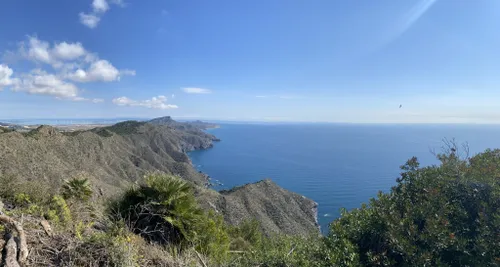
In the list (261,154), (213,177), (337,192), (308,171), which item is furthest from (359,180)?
(261,154)

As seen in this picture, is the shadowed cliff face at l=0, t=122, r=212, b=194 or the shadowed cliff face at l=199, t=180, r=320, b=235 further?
the shadowed cliff face at l=199, t=180, r=320, b=235

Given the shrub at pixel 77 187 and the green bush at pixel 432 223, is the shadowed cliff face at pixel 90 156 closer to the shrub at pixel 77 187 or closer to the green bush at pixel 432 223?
the shrub at pixel 77 187

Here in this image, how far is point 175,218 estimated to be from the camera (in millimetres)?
6223

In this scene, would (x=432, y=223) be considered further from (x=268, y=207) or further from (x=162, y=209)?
(x=268, y=207)

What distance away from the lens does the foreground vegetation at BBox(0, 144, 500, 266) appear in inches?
153

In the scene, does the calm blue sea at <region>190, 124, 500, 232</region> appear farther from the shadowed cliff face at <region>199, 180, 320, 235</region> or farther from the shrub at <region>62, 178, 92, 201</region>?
the shrub at <region>62, 178, 92, 201</region>

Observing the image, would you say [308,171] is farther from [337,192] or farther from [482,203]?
[482,203]

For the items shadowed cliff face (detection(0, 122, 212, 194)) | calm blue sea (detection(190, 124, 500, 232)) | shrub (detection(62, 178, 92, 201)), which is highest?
shrub (detection(62, 178, 92, 201))

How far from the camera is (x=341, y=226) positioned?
19.2 feet

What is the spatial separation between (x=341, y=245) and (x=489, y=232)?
2.31 meters

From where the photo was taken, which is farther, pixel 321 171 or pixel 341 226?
pixel 321 171

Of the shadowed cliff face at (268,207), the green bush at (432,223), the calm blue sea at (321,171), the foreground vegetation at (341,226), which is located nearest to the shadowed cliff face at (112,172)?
the shadowed cliff face at (268,207)

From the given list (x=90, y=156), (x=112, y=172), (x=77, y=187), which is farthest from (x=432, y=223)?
(x=90, y=156)

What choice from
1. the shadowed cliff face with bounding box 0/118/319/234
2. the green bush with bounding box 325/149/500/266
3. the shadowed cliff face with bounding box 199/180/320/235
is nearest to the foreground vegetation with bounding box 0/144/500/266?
the green bush with bounding box 325/149/500/266
